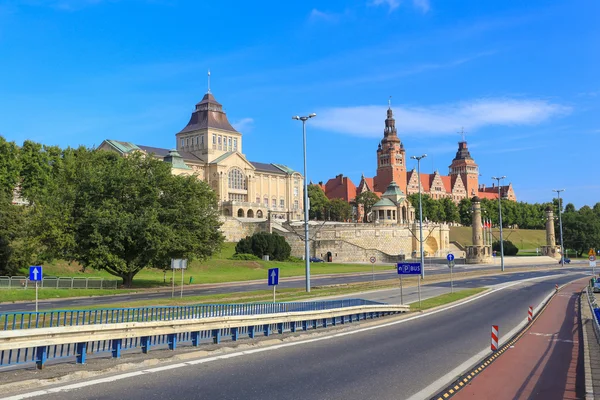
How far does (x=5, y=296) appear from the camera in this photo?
109 ft

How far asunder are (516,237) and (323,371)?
15985cm

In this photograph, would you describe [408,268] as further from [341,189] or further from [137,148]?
[341,189]

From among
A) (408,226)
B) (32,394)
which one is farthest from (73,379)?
(408,226)

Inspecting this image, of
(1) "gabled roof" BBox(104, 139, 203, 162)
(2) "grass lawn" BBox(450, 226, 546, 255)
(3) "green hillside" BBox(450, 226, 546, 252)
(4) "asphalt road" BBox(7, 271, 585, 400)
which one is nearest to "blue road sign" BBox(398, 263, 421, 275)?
(4) "asphalt road" BBox(7, 271, 585, 400)

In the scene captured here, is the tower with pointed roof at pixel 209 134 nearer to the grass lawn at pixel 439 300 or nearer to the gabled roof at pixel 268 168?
the gabled roof at pixel 268 168

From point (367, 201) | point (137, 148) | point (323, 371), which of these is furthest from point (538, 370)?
point (367, 201)

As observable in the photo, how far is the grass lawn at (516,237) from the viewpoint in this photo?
13811 cm

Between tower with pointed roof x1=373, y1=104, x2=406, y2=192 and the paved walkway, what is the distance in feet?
555

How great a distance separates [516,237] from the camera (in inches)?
6284

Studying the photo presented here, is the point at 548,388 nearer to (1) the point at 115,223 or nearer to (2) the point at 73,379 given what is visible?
(2) the point at 73,379

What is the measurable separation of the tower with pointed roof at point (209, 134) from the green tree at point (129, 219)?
80261mm

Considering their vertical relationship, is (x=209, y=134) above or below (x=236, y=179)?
above

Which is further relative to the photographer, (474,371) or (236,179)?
(236,179)

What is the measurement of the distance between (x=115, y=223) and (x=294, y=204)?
99704mm
